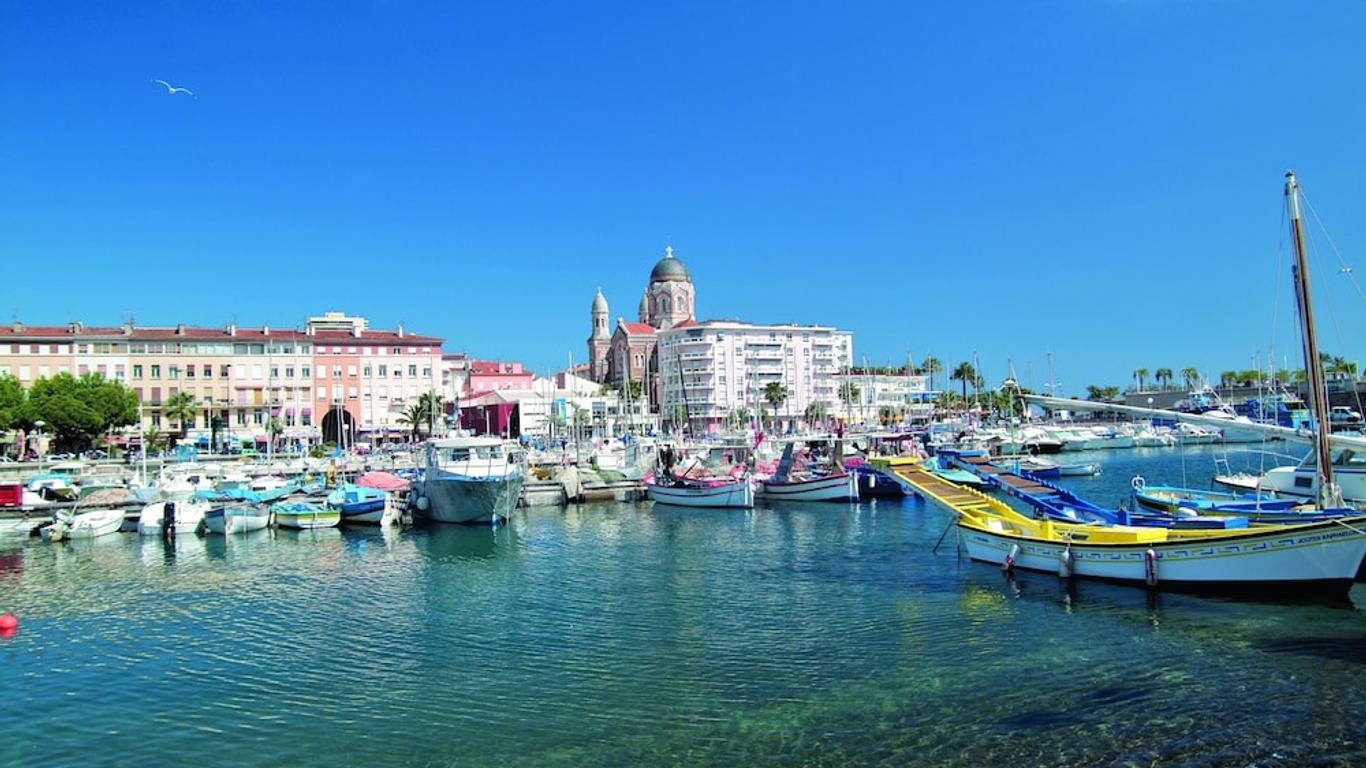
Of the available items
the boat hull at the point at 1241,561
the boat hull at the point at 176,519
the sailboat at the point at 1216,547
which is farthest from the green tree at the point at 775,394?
the boat hull at the point at 1241,561

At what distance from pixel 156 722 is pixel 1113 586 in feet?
76.7

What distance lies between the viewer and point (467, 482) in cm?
4725

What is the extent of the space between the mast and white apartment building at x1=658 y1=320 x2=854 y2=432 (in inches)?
4423

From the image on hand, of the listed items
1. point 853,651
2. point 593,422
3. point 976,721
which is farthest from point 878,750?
point 593,422

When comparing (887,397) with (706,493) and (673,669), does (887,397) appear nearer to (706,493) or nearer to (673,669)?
(706,493)

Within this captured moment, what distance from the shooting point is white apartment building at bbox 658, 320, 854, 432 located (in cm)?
14488

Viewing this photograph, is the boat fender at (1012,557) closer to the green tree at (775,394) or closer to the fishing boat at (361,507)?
the fishing boat at (361,507)

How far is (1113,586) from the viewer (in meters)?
26.0

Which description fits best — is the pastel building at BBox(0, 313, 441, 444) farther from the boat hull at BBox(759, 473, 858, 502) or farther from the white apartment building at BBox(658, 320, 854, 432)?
the boat hull at BBox(759, 473, 858, 502)

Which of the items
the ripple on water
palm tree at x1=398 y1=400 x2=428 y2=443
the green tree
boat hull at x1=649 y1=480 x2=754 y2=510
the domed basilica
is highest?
the domed basilica

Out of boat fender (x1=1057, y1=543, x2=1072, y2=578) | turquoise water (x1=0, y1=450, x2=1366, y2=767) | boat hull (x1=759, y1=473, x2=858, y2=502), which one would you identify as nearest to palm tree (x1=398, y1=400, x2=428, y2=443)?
boat hull (x1=759, y1=473, x2=858, y2=502)

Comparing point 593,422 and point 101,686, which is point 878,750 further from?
point 593,422

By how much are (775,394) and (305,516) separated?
307ft

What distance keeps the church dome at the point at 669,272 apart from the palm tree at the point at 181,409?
89.6 meters
